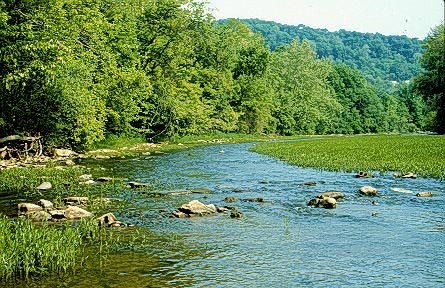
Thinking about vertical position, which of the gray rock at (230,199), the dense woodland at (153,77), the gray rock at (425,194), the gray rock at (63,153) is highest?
the dense woodland at (153,77)

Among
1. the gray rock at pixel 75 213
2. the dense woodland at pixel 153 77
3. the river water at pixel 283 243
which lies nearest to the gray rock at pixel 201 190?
the river water at pixel 283 243

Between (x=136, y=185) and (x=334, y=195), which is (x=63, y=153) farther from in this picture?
(x=334, y=195)

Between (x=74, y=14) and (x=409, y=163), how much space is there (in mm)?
22016

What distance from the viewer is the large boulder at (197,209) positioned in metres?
17.6

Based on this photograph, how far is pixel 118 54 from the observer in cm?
5222

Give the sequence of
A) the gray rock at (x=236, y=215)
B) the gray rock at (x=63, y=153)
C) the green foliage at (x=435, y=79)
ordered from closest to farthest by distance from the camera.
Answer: the gray rock at (x=236, y=215), the gray rock at (x=63, y=153), the green foliage at (x=435, y=79)

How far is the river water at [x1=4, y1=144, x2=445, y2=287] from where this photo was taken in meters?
10.8

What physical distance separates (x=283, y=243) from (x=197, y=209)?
15.1 feet

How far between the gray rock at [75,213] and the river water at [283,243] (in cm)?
111

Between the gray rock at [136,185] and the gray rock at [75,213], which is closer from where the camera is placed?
the gray rock at [75,213]

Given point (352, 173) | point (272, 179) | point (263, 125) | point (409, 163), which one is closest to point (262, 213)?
point (272, 179)

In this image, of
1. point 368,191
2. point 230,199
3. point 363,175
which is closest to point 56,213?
point 230,199

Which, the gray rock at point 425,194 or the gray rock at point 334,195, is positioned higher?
the gray rock at point 425,194

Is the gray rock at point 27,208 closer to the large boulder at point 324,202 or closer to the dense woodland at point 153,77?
the dense woodland at point 153,77
